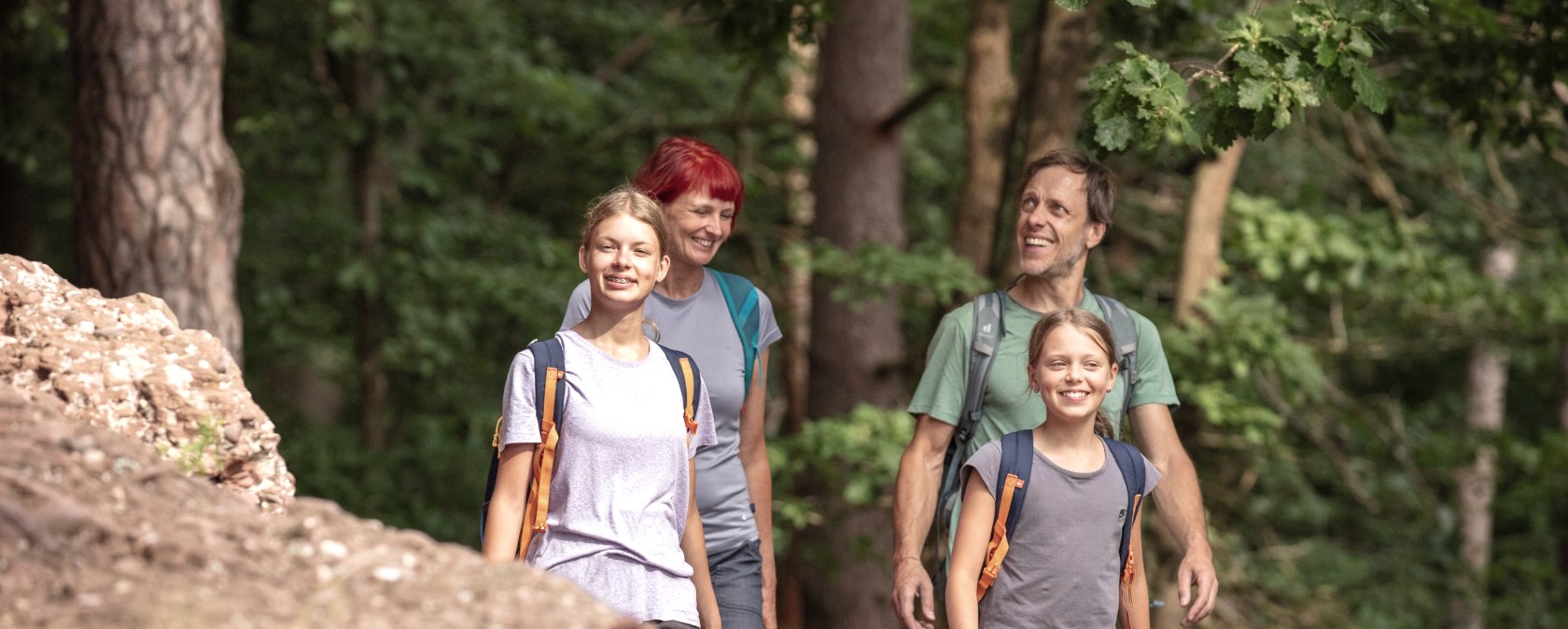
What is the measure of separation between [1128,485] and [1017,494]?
0.91ft

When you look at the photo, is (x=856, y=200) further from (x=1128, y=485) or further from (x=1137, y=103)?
(x=1128, y=485)

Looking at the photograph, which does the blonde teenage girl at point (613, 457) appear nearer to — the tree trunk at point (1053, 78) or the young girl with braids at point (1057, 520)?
the young girl with braids at point (1057, 520)

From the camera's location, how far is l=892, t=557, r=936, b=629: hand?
3.70 metres

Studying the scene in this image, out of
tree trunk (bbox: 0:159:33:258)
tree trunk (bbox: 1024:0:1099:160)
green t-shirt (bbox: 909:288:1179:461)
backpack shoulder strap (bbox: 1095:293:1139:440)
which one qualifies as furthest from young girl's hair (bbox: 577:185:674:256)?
tree trunk (bbox: 0:159:33:258)

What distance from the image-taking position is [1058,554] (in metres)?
3.48

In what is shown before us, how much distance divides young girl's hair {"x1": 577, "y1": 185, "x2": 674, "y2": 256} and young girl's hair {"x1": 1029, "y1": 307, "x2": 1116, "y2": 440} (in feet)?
2.84

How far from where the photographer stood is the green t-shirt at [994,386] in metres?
3.81

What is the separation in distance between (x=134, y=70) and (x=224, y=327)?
93cm

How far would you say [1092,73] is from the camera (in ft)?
13.6

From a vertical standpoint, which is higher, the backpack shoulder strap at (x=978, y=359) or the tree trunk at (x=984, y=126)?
the tree trunk at (x=984, y=126)

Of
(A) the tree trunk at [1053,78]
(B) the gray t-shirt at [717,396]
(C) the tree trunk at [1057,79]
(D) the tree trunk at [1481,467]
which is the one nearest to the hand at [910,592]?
(B) the gray t-shirt at [717,396]

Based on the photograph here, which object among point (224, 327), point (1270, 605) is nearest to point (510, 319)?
point (1270, 605)

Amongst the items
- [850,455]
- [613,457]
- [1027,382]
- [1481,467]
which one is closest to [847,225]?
[850,455]

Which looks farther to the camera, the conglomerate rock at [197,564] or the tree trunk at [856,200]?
the tree trunk at [856,200]
